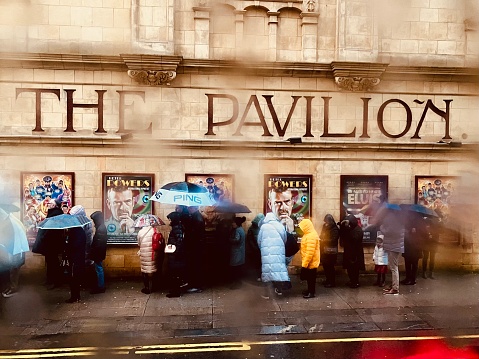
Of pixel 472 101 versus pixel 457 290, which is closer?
pixel 472 101

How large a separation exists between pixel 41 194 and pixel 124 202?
163 cm

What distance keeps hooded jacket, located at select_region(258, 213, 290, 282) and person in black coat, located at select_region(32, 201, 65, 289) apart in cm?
381

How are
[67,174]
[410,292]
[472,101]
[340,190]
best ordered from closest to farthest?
[472,101], [410,292], [67,174], [340,190]

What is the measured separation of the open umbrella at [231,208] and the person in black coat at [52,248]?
301cm

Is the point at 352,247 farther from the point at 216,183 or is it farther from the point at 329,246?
the point at 216,183

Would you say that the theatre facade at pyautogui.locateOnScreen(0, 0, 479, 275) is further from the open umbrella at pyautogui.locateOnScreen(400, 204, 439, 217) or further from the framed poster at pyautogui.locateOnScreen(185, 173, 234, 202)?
the open umbrella at pyautogui.locateOnScreen(400, 204, 439, 217)

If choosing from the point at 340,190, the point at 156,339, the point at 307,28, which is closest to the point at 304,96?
the point at 307,28

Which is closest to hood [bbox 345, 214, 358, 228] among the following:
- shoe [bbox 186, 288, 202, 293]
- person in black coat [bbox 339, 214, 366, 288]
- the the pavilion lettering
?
person in black coat [bbox 339, 214, 366, 288]

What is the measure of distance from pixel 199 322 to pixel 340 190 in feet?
14.2

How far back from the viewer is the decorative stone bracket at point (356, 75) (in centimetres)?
788

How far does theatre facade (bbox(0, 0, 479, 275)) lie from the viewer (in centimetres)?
780

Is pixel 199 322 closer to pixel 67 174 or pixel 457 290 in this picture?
pixel 67 174

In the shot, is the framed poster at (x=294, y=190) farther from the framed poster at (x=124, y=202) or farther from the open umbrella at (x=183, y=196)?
the framed poster at (x=124, y=202)

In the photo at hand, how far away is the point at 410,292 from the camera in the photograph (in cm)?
752
